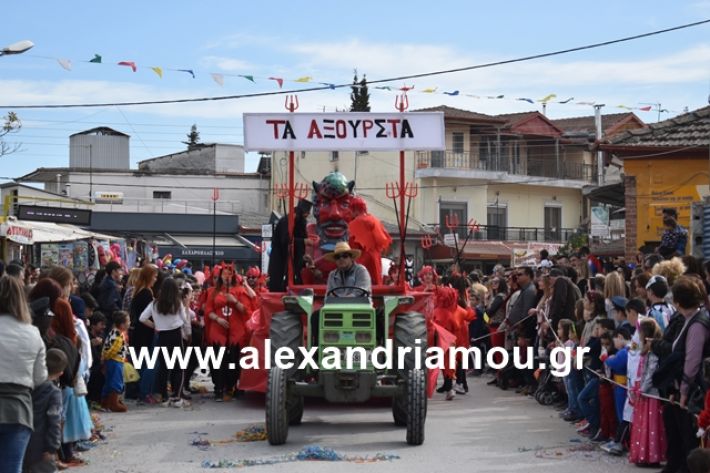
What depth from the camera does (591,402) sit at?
39.8 feet

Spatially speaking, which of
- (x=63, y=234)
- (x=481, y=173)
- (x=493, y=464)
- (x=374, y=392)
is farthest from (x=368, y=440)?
(x=481, y=173)

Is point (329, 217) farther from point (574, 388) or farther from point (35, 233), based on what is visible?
point (35, 233)

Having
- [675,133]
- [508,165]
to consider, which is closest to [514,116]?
[508,165]

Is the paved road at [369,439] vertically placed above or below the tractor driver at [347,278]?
below

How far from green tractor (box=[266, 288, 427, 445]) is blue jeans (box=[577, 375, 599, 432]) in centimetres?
186

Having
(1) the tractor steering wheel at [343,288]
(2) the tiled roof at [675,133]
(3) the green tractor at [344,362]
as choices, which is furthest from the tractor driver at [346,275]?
(2) the tiled roof at [675,133]

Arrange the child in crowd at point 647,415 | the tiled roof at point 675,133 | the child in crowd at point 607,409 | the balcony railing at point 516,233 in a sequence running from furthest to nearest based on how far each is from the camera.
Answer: the balcony railing at point 516,233 → the tiled roof at point 675,133 → the child in crowd at point 607,409 → the child in crowd at point 647,415

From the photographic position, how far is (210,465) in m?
10.6

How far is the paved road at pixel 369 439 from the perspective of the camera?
10617mm

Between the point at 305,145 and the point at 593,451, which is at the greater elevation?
the point at 305,145

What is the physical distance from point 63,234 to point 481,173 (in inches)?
1427

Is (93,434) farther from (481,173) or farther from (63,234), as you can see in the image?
(481,173)

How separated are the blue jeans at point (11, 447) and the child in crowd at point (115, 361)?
22.9ft

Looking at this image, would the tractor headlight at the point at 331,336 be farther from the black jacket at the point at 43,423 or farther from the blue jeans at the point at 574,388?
the black jacket at the point at 43,423
